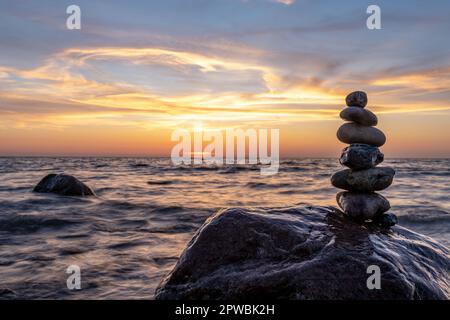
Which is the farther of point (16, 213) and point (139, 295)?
point (16, 213)

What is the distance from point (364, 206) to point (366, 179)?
0.52 meters

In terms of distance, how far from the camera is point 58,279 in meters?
6.91

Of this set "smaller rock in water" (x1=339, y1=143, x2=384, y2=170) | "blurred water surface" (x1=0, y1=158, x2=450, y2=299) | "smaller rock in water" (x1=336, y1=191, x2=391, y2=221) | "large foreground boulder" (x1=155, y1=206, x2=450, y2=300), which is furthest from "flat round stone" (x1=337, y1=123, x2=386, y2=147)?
"blurred water surface" (x1=0, y1=158, x2=450, y2=299)

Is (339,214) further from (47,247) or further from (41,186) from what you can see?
(41,186)

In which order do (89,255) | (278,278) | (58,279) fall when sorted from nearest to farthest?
(278,278) → (58,279) → (89,255)

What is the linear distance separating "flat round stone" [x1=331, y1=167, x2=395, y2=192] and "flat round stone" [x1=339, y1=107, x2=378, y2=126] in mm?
921

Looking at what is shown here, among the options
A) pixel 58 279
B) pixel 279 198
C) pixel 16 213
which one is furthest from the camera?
pixel 279 198

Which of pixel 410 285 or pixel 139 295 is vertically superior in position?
pixel 410 285

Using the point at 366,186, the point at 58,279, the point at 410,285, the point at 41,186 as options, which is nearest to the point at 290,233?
the point at 410,285

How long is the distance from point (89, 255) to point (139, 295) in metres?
2.91

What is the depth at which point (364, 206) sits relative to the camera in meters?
7.21

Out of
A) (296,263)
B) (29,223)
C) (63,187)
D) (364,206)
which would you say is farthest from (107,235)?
(63,187)

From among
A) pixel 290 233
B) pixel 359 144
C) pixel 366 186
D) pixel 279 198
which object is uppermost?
pixel 359 144

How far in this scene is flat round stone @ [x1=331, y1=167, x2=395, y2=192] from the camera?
7309mm
